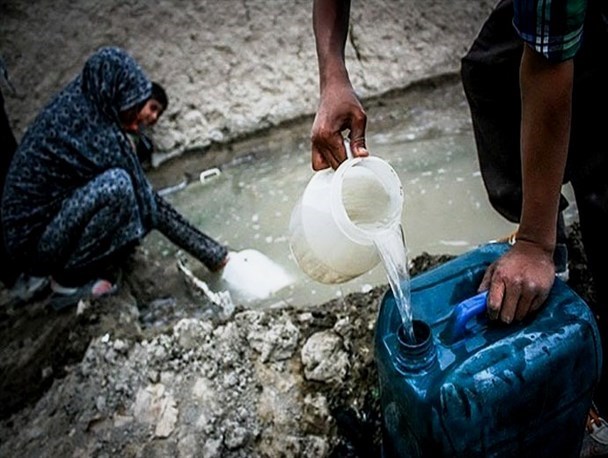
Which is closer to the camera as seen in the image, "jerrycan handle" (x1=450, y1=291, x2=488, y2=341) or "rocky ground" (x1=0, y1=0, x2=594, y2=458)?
"jerrycan handle" (x1=450, y1=291, x2=488, y2=341)

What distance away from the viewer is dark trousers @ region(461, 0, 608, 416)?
148 centimetres

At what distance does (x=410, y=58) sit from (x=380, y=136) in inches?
31.3


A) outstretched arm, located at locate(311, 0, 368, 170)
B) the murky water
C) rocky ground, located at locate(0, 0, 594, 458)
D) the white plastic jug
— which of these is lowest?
the murky water

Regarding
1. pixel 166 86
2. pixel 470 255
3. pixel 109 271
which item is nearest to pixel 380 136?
pixel 166 86

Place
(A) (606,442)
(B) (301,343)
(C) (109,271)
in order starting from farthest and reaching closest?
1. (C) (109,271)
2. (B) (301,343)
3. (A) (606,442)

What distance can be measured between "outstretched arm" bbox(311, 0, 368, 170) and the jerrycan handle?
399 millimetres

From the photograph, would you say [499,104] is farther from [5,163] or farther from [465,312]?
[5,163]

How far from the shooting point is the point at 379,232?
1.25 m

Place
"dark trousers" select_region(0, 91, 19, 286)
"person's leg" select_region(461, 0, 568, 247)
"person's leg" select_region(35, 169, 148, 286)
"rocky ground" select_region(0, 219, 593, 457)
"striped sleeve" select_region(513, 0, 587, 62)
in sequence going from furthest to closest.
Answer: "dark trousers" select_region(0, 91, 19, 286) < "person's leg" select_region(35, 169, 148, 286) < "rocky ground" select_region(0, 219, 593, 457) < "person's leg" select_region(461, 0, 568, 247) < "striped sleeve" select_region(513, 0, 587, 62)

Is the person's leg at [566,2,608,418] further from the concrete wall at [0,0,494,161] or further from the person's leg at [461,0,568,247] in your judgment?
the concrete wall at [0,0,494,161]

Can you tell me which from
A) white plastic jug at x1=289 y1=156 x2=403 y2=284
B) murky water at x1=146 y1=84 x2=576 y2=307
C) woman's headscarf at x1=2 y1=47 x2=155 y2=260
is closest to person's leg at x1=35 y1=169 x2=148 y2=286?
woman's headscarf at x1=2 y1=47 x2=155 y2=260

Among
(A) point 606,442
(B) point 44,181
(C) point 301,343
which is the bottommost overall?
(A) point 606,442

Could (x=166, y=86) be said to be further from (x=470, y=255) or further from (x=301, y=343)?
(x=470, y=255)

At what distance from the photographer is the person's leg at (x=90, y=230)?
2.75m
